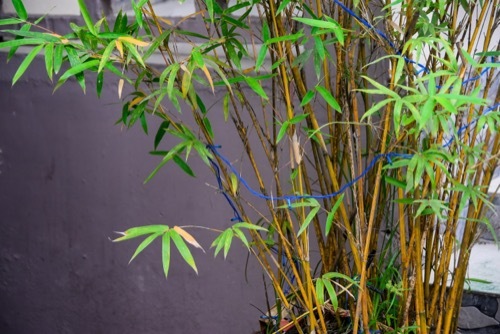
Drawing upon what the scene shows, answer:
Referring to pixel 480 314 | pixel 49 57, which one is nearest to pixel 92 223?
pixel 480 314

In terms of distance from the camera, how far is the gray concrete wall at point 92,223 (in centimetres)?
290

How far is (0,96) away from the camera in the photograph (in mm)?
3246

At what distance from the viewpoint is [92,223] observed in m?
3.12

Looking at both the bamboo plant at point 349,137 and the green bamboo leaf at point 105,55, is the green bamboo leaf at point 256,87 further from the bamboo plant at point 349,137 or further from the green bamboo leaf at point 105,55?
the green bamboo leaf at point 105,55

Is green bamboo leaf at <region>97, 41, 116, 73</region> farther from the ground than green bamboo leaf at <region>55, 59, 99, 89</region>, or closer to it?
farther from the ground

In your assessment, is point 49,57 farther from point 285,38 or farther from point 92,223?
point 92,223

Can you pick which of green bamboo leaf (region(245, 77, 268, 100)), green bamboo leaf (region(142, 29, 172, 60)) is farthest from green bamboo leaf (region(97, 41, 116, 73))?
green bamboo leaf (region(245, 77, 268, 100))

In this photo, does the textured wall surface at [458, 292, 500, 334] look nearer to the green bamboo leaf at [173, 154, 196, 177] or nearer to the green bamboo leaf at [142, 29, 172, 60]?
the green bamboo leaf at [173, 154, 196, 177]

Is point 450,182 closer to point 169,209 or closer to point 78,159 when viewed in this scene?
point 169,209

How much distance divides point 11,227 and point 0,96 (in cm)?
55

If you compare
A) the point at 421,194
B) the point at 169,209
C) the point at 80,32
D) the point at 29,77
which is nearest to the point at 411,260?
the point at 421,194

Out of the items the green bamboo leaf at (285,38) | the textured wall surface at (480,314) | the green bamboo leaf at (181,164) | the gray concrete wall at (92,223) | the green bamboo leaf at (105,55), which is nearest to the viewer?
the green bamboo leaf at (105,55)

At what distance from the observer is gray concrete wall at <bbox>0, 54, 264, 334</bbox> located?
114 inches

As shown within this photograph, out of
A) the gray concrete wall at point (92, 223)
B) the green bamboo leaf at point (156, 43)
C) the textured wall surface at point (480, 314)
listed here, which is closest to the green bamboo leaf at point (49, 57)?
the green bamboo leaf at point (156, 43)
